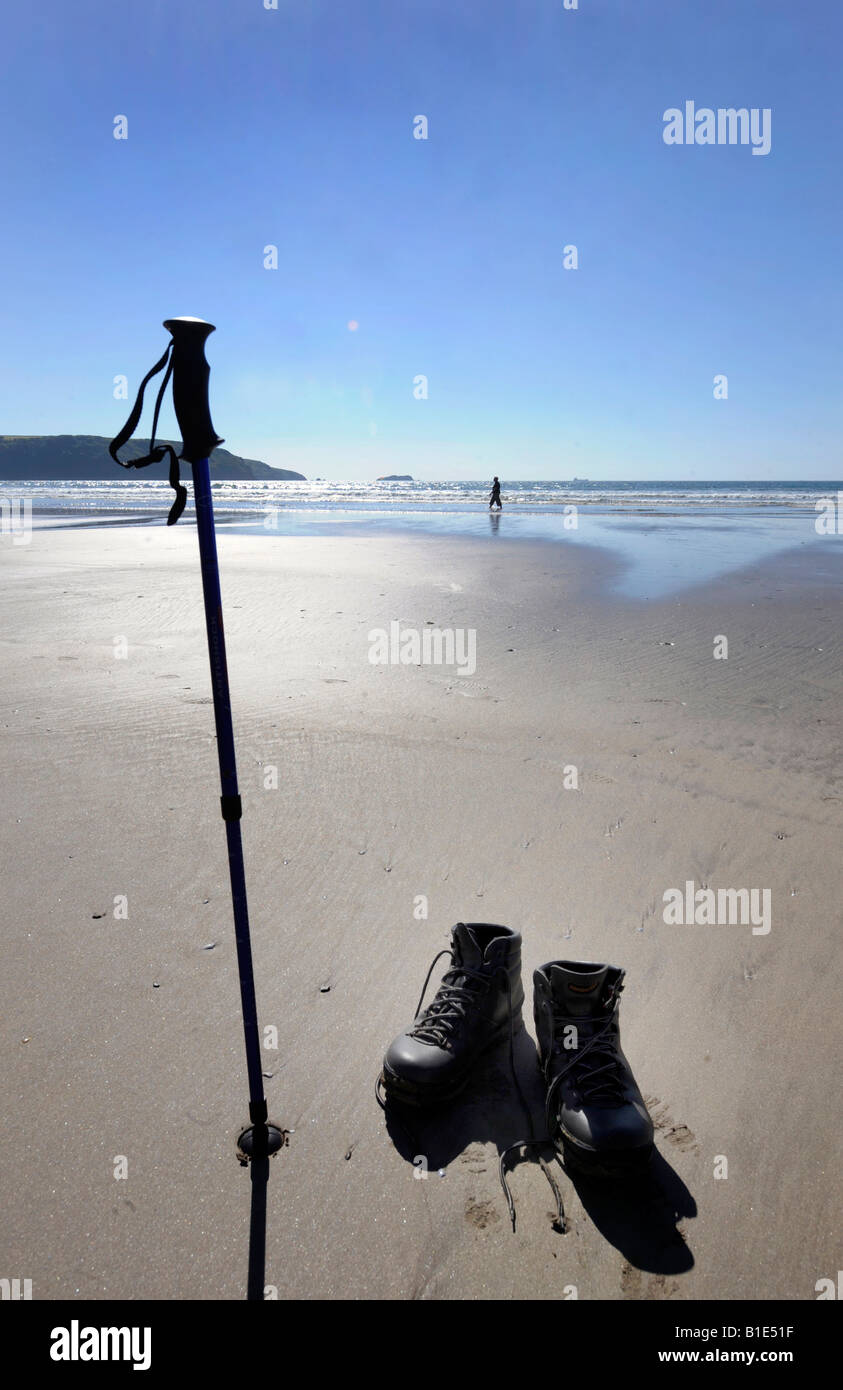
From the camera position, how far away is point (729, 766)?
4906 millimetres

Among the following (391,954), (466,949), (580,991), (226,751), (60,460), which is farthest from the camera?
(60,460)

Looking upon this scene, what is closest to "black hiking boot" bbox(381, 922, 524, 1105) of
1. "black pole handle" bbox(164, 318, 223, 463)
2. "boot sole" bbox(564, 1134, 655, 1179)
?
"boot sole" bbox(564, 1134, 655, 1179)

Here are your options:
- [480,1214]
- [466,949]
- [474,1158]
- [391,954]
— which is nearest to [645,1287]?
[480,1214]

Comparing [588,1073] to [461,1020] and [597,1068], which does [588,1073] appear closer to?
[597,1068]

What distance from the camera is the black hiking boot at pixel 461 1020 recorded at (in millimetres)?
2287

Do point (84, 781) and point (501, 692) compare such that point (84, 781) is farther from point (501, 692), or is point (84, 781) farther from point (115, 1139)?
point (501, 692)

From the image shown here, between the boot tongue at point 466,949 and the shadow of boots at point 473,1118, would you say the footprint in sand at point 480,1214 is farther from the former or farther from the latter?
the boot tongue at point 466,949

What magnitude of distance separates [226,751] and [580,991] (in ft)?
4.62

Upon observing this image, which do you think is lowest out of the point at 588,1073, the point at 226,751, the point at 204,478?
the point at 588,1073

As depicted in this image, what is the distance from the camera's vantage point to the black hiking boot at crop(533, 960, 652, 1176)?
2029mm

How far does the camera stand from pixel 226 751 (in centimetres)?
191

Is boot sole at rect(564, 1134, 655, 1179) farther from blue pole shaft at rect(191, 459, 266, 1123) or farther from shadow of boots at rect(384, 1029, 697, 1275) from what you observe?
blue pole shaft at rect(191, 459, 266, 1123)

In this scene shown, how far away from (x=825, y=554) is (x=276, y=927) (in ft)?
58.7

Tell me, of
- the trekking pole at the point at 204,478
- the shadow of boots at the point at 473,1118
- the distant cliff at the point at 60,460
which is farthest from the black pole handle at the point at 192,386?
the distant cliff at the point at 60,460
